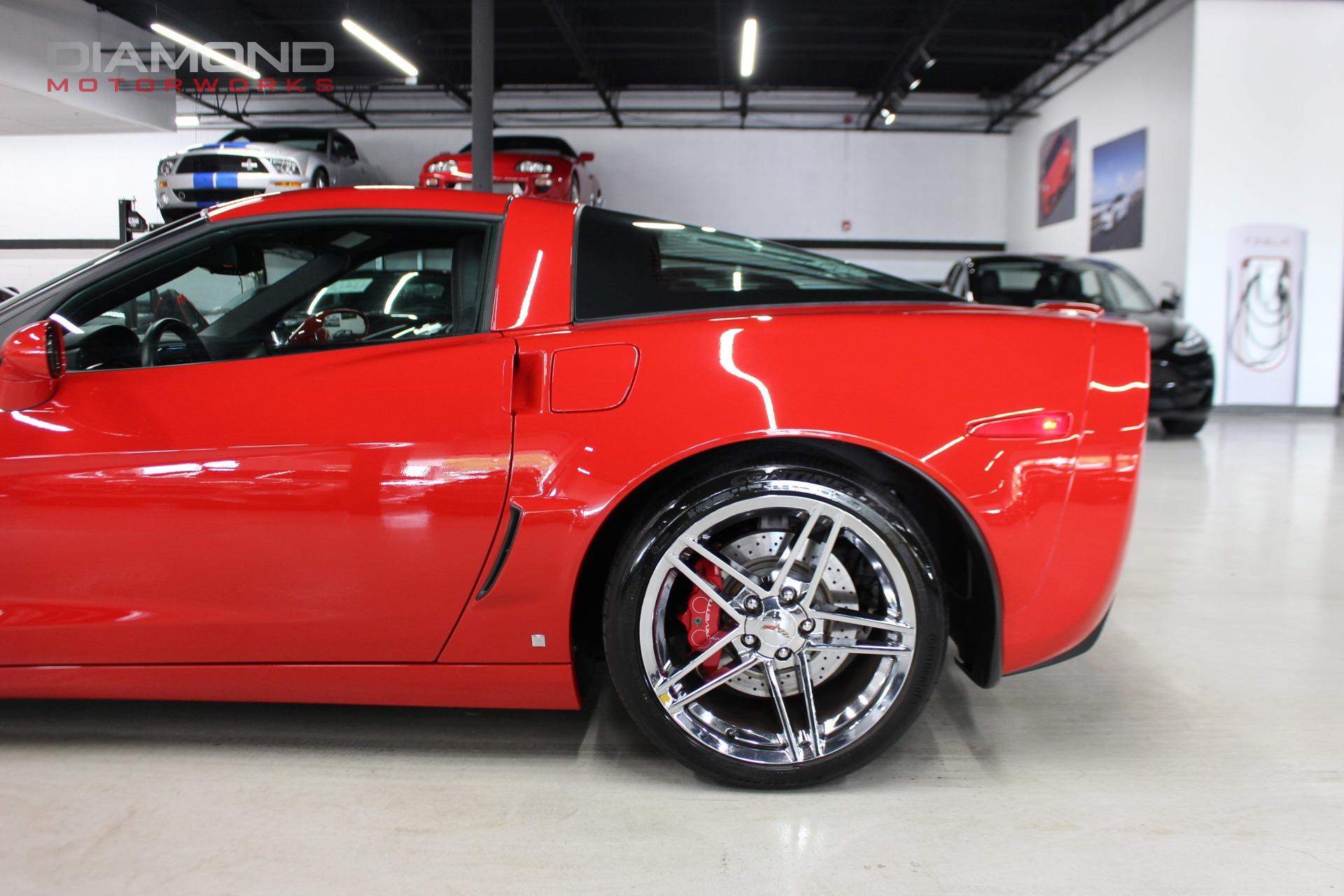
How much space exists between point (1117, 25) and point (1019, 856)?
12.5m

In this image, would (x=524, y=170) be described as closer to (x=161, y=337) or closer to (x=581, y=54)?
(x=581, y=54)


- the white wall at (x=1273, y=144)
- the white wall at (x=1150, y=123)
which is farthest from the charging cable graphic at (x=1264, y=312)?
the white wall at (x=1150, y=123)

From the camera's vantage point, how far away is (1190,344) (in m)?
6.57

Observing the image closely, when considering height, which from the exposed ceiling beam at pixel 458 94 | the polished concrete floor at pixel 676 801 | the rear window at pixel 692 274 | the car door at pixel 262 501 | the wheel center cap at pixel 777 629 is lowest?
the polished concrete floor at pixel 676 801

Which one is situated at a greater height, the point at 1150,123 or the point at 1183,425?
the point at 1150,123

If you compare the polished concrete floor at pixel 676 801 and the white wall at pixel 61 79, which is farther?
the white wall at pixel 61 79

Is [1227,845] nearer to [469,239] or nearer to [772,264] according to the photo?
[772,264]

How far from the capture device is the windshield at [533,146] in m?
10.3

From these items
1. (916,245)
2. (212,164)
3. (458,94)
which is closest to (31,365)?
(212,164)

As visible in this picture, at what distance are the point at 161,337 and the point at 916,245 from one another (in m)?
16.0

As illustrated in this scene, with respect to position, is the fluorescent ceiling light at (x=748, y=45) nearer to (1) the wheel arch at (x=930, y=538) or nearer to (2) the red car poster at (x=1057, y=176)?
(2) the red car poster at (x=1057, y=176)

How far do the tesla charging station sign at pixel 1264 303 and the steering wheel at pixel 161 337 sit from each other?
10119 millimetres

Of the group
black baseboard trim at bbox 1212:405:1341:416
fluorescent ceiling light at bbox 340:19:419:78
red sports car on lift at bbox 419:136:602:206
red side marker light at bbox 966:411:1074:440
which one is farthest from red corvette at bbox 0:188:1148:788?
fluorescent ceiling light at bbox 340:19:419:78

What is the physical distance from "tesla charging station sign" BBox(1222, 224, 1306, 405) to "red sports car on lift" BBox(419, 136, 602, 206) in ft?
22.4
